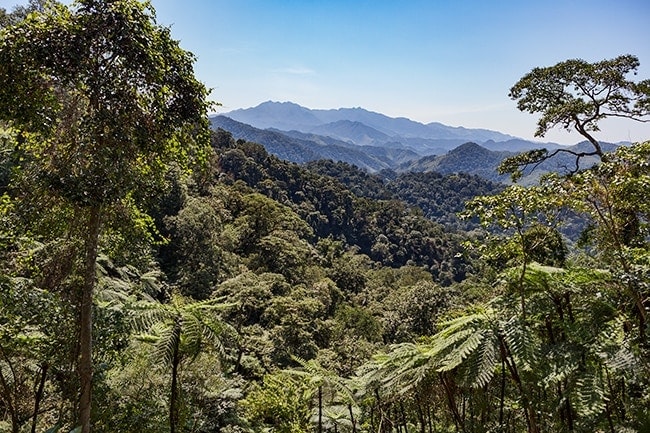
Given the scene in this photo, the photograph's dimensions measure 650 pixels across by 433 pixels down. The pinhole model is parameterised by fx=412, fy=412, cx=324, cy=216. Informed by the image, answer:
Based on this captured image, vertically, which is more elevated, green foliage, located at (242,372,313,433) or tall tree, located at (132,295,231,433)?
tall tree, located at (132,295,231,433)

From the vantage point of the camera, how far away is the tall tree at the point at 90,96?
3.41 m

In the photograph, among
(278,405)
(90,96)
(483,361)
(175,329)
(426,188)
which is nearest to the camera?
(483,361)

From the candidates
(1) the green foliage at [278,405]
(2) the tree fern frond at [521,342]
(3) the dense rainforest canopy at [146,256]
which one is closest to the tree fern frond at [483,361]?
(3) the dense rainforest canopy at [146,256]

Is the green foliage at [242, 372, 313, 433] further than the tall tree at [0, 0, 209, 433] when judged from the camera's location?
Yes

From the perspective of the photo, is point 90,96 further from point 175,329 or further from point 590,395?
point 590,395

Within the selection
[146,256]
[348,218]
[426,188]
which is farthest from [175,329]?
[426,188]

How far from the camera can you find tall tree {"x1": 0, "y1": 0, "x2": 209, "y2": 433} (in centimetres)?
341

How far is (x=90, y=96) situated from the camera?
352 cm

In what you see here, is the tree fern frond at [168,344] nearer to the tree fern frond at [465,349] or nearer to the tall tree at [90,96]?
the tall tree at [90,96]

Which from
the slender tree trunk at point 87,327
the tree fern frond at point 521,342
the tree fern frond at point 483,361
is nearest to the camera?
the tree fern frond at point 521,342

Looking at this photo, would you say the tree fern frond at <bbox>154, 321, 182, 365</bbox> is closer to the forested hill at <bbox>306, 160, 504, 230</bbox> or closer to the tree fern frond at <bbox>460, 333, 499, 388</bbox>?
the tree fern frond at <bbox>460, 333, 499, 388</bbox>

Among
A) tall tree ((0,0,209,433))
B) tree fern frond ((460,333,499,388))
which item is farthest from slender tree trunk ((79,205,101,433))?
tree fern frond ((460,333,499,388))

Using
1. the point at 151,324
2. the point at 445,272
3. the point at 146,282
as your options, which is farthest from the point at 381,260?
the point at 151,324

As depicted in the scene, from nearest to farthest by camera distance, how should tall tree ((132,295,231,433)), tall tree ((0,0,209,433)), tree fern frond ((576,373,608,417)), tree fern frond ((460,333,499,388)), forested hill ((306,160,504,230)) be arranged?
tree fern frond ((576,373,608,417))
tree fern frond ((460,333,499,388))
tall tree ((0,0,209,433))
tall tree ((132,295,231,433))
forested hill ((306,160,504,230))
